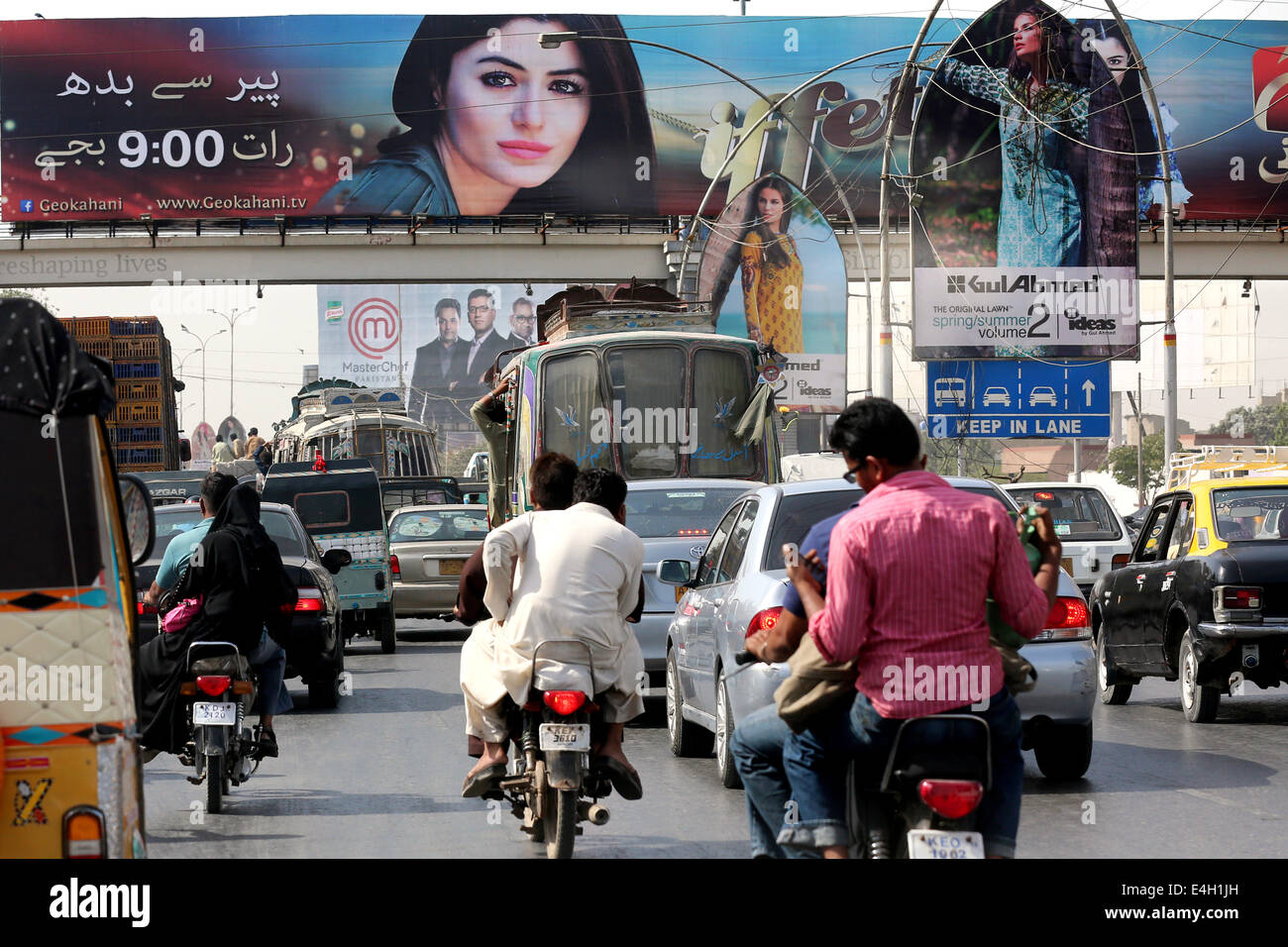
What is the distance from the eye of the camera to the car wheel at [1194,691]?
42.0 feet

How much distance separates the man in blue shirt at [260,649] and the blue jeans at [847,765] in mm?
5068

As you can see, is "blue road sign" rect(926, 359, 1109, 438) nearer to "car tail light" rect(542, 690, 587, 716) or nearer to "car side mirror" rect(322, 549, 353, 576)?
"car side mirror" rect(322, 549, 353, 576)

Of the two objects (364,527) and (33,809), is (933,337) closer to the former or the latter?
(364,527)

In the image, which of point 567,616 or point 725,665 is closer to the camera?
point 567,616

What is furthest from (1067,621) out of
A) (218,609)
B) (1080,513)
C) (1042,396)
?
(1042,396)

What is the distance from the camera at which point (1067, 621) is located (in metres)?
9.66

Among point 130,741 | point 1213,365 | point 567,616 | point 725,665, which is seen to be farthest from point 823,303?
point 1213,365

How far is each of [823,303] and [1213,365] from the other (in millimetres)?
98010

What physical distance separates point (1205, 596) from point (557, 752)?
22.4 feet

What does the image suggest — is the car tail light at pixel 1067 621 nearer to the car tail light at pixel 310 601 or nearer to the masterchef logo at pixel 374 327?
the car tail light at pixel 310 601

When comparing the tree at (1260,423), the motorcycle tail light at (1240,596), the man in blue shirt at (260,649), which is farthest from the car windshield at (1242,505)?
the tree at (1260,423)

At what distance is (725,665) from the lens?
385 inches

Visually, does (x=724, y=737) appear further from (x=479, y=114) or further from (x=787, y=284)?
(x=479, y=114)

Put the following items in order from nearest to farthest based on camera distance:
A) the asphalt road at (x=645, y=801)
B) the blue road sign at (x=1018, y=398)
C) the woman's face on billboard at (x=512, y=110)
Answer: the asphalt road at (x=645, y=801)
the blue road sign at (x=1018, y=398)
the woman's face on billboard at (x=512, y=110)
